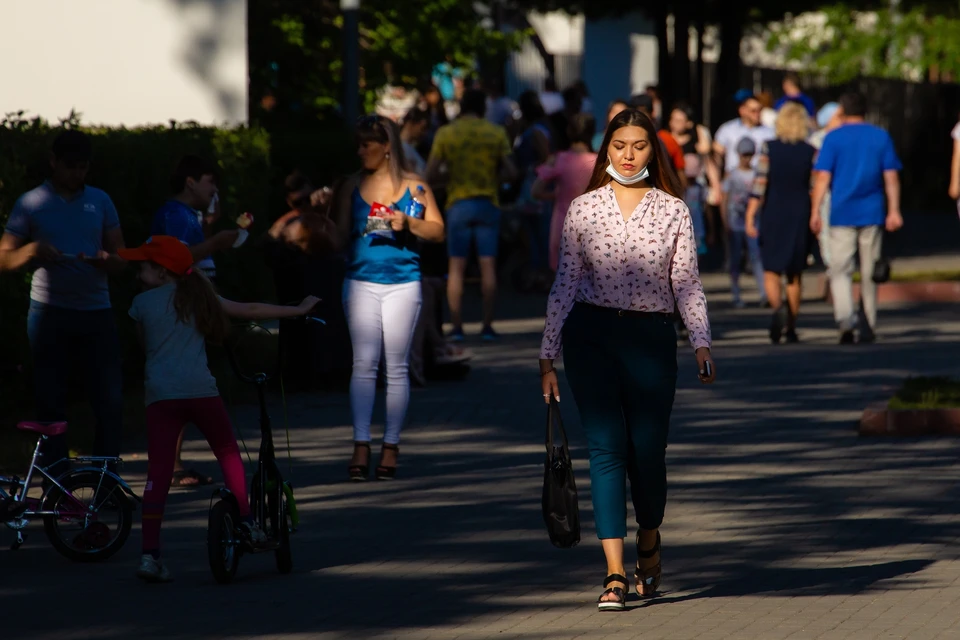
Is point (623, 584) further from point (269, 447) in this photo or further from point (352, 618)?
point (269, 447)

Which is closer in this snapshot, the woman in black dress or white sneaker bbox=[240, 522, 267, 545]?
white sneaker bbox=[240, 522, 267, 545]

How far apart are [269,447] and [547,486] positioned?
141cm

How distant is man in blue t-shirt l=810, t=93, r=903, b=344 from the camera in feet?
48.6

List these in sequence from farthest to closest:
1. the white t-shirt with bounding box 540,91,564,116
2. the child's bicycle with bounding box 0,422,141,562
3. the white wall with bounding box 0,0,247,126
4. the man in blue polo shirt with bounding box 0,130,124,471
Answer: the white t-shirt with bounding box 540,91,564,116
the white wall with bounding box 0,0,247,126
the man in blue polo shirt with bounding box 0,130,124,471
the child's bicycle with bounding box 0,422,141,562

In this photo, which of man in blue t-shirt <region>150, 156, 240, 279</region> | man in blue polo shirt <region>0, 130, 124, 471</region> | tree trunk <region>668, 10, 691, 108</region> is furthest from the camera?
tree trunk <region>668, 10, 691, 108</region>

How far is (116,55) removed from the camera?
55.6ft

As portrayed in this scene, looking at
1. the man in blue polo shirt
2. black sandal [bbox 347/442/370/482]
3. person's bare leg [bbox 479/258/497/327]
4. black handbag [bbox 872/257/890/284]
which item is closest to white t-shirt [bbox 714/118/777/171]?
black handbag [bbox 872/257/890/284]

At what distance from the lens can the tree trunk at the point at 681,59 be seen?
3100 cm

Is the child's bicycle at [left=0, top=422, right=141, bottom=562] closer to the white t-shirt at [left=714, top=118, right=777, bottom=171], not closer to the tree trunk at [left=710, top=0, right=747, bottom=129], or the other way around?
the white t-shirt at [left=714, top=118, right=777, bottom=171]

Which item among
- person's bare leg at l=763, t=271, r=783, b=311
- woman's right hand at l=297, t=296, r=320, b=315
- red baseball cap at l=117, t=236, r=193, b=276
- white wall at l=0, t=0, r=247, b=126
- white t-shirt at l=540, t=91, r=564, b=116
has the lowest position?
person's bare leg at l=763, t=271, r=783, b=311

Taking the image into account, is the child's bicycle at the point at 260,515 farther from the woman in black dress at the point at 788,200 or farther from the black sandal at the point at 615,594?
the woman in black dress at the point at 788,200

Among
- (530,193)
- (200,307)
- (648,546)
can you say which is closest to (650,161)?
(648,546)

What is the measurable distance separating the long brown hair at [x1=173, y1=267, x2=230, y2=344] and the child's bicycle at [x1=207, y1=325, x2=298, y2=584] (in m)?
0.11

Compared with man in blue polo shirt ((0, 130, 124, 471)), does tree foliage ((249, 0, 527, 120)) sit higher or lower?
higher
